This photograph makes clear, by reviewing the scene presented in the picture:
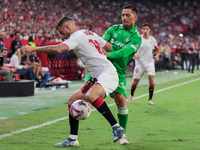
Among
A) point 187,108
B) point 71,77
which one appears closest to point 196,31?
point 71,77

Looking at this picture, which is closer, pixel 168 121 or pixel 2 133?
pixel 2 133

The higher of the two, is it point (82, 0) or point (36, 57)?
point (82, 0)

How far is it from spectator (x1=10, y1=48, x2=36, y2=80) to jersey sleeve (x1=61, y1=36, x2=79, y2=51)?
9.01 meters

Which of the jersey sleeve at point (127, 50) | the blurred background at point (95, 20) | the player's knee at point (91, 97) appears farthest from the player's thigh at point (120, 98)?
the blurred background at point (95, 20)

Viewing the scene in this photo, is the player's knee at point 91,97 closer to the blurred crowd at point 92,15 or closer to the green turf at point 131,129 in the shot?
the green turf at point 131,129

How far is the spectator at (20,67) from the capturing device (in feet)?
42.4

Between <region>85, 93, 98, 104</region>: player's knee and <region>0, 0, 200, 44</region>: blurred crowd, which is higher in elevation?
<region>0, 0, 200, 44</region>: blurred crowd

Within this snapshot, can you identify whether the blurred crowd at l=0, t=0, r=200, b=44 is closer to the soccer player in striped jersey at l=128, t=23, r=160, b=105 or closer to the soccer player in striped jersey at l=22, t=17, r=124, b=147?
the soccer player in striped jersey at l=128, t=23, r=160, b=105

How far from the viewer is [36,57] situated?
598 inches

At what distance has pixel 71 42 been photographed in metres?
4.26

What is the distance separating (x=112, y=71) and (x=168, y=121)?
8.84ft

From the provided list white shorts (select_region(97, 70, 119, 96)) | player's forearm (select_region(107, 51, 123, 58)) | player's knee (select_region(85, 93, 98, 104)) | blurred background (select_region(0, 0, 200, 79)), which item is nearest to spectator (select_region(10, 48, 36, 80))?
blurred background (select_region(0, 0, 200, 79))

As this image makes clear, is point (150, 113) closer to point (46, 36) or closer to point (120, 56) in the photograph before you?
point (120, 56)

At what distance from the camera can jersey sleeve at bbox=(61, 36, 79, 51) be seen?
4.21m
